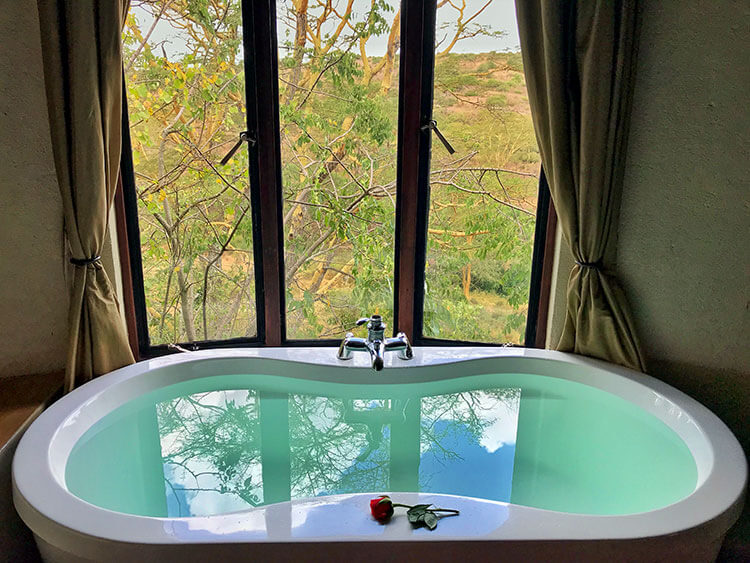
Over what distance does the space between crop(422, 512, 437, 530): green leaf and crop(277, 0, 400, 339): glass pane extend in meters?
1.20

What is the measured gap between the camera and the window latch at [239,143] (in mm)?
A: 1978

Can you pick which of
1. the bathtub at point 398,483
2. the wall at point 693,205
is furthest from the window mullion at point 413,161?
the wall at point 693,205

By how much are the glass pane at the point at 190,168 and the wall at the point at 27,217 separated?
0.32m

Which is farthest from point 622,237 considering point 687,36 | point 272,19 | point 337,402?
point 272,19

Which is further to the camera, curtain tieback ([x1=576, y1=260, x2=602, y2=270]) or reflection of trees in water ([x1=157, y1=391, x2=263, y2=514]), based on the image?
curtain tieback ([x1=576, y1=260, x2=602, y2=270])

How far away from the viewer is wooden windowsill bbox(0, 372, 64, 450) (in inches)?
59.0

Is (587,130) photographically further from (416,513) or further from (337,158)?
(416,513)

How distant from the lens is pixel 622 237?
1.86 meters

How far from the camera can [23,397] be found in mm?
1664

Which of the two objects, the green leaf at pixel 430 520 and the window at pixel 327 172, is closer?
the green leaf at pixel 430 520

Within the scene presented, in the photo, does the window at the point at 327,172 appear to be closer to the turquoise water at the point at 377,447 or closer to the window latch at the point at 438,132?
the window latch at the point at 438,132

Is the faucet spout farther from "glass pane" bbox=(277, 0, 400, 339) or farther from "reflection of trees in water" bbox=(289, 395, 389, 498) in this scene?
→ "glass pane" bbox=(277, 0, 400, 339)

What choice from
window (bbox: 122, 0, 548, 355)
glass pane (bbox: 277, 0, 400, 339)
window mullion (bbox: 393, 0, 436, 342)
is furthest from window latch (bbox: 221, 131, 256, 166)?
window mullion (bbox: 393, 0, 436, 342)

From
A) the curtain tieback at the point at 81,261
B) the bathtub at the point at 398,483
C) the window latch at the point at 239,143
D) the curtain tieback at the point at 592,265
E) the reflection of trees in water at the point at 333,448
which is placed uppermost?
the window latch at the point at 239,143
